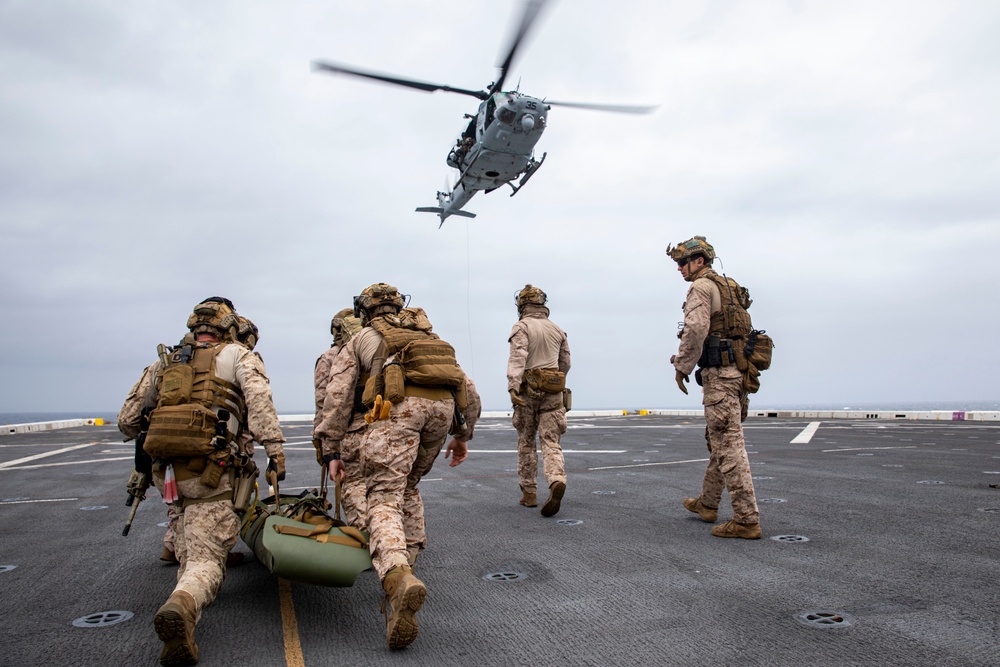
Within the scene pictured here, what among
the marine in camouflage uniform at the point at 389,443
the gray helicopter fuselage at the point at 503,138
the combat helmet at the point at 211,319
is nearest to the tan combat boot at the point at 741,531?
the marine in camouflage uniform at the point at 389,443

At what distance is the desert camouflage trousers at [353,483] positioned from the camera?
3.84 m

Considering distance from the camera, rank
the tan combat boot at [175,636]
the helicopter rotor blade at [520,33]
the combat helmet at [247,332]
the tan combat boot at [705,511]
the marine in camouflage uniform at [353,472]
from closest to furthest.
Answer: the tan combat boot at [175,636] → the marine in camouflage uniform at [353,472] → the combat helmet at [247,332] → the tan combat boot at [705,511] → the helicopter rotor blade at [520,33]

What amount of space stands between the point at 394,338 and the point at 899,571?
3449 mm

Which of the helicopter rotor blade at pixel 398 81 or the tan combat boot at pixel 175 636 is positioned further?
the helicopter rotor blade at pixel 398 81

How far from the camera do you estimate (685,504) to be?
5625 mm

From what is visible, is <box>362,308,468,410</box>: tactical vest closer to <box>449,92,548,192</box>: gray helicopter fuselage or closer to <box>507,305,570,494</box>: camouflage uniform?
<box>507,305,570,494</box>: camouflage uniform

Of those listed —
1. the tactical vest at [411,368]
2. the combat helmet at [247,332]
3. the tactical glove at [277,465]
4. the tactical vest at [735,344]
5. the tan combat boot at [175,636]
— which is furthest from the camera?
the tactical vest at [735,344]

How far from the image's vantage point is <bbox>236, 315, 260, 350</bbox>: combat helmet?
4516 mm

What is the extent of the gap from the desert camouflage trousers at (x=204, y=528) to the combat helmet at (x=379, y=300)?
132cm

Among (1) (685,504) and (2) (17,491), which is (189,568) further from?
(2) (17,491)

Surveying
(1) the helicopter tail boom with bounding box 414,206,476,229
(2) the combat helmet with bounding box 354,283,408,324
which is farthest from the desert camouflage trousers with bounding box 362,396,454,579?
(1) the helicopter tail boom with bounding box 414,206,476,229

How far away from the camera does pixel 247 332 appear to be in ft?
14.9

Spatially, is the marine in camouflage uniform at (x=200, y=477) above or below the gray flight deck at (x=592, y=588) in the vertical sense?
above

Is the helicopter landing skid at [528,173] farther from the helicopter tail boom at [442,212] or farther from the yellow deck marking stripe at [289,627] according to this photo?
the yellow deck marking stripe at [289,627]
